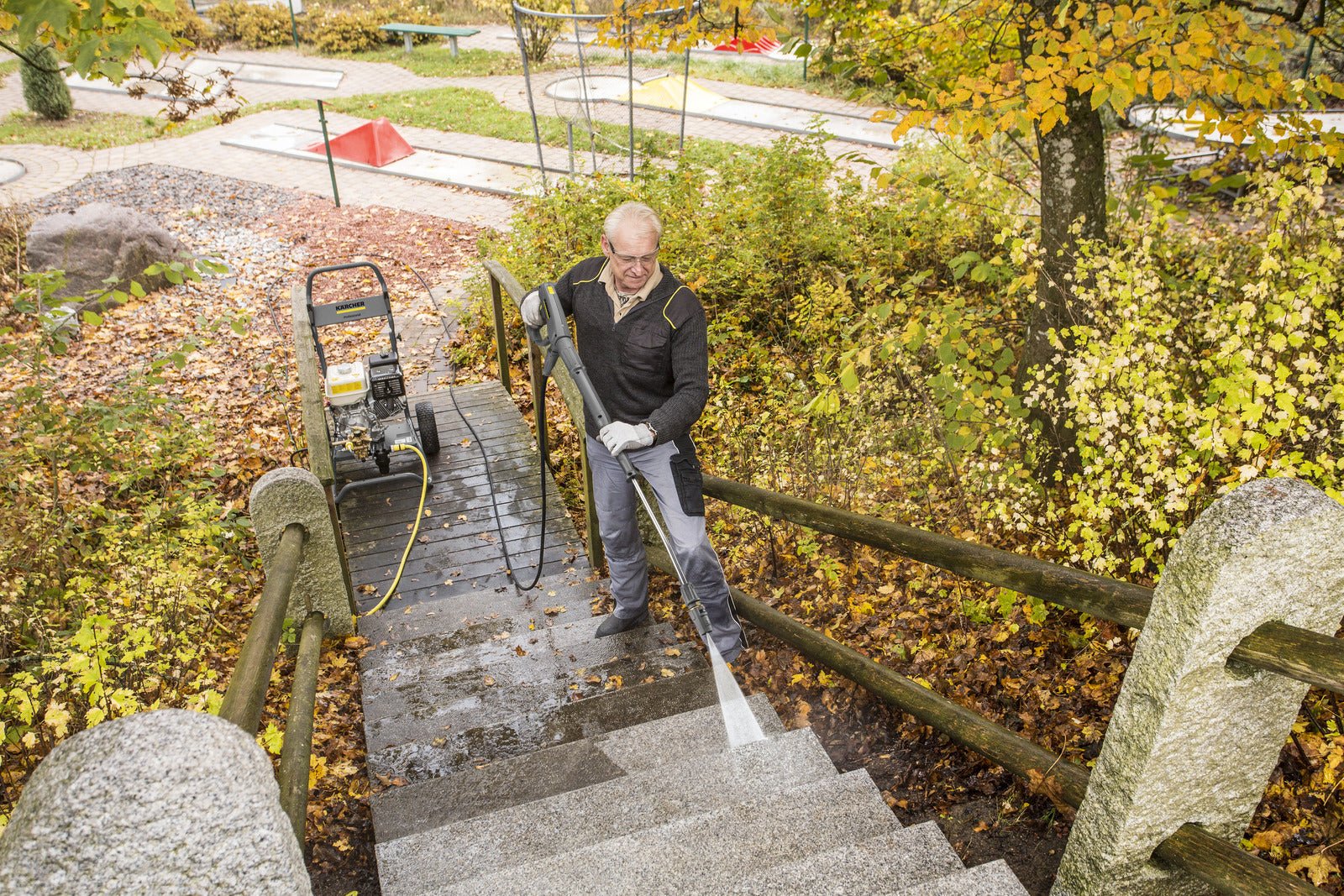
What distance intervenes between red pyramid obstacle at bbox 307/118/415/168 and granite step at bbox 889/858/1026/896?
14801mm

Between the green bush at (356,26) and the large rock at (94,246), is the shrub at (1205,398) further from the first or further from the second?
the green bush at (356,26)

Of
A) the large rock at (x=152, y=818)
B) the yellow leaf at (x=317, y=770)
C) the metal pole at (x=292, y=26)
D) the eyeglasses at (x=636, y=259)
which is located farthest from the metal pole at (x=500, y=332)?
the metal pole at (x=292, y=26)

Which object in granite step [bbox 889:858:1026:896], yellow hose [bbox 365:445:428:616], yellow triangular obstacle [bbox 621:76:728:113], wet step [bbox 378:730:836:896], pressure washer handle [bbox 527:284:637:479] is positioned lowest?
yellow hose [bbox 365:445:428:616]

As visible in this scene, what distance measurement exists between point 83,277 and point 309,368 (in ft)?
23.3

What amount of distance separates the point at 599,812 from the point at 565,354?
1851 millimetres

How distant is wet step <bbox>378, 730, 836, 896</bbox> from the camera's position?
2787 millimetres

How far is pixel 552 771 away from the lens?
338 centimetres

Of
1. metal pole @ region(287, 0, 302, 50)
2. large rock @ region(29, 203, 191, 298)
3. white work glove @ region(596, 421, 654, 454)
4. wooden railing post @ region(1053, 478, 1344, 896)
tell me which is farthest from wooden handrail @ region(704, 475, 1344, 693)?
metal pole @ region(287, 0, 302, 50)

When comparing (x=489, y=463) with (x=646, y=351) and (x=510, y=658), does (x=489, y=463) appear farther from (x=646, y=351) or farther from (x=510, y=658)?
(x=646, y=351)

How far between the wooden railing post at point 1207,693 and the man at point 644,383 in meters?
1.96

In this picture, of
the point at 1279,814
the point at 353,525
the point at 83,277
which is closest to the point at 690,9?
the point at 353,525

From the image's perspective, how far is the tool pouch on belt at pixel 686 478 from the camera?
13.0ft

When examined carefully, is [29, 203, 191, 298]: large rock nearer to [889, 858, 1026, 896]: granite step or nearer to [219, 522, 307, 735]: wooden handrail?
[219, 522, 307, 735]: wooden handrail

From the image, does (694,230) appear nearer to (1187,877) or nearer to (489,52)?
(1187,877)
